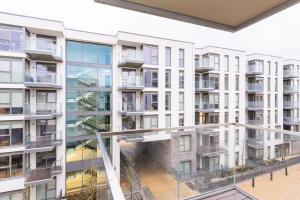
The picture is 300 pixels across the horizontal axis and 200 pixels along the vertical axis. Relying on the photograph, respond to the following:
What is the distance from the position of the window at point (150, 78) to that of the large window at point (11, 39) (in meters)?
6.24

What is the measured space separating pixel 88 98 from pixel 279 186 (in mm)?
8887

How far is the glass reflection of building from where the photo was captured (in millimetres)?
9102

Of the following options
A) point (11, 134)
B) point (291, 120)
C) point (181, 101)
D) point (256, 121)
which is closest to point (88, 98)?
point (11, 134)

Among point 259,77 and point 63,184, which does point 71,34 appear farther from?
point 259,77

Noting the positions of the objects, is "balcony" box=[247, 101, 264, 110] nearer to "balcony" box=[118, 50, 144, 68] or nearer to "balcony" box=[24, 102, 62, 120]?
"balcony" box=[118, 50, 144, 68]

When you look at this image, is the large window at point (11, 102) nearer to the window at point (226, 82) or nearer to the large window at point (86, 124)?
A: the large window at point (86, 124)

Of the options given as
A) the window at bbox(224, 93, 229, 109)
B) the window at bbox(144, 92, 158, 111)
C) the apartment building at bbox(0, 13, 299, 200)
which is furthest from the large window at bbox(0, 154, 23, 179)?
the window at bbox(224, 93, 229, 109)

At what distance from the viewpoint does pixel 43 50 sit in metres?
8.01

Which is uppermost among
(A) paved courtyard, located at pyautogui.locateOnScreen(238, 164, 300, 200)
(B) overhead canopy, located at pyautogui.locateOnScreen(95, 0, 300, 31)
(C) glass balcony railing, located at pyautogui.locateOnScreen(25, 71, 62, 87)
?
(C) glass balcony railing, located at pyautogui.locateOnScreen(25, 71, 62, 87)

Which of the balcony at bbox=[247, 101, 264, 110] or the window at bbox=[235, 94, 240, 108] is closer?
the window at bbox=[235, 94, 240, 108]

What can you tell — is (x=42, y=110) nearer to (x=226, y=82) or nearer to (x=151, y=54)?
(x=151, y=54)

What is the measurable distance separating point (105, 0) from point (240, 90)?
15.0 meters

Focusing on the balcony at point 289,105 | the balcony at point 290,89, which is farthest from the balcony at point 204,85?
the balcony at point 290,89

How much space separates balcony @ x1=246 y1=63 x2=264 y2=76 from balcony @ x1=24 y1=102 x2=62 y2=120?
14.3 meters
